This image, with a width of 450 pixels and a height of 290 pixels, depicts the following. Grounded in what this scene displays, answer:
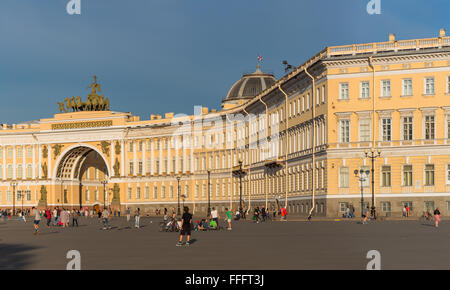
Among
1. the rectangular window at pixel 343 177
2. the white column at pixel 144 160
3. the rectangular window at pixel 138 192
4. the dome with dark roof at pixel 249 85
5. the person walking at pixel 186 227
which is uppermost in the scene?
the dome with dark roof at pixel 249 85

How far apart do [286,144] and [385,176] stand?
17702mm

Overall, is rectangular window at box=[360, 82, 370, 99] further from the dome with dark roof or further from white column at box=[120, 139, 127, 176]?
white column at box=[120, 139, 127, 176]

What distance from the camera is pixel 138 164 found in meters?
131

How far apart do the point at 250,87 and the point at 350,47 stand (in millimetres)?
55685

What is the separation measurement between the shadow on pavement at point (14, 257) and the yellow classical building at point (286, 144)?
34905mm

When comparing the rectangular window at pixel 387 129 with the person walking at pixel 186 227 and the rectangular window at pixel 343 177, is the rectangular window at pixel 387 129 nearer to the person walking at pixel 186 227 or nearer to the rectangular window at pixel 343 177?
the rectangular window at pixel 343 177

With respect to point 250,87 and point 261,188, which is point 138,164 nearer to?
point 250,87

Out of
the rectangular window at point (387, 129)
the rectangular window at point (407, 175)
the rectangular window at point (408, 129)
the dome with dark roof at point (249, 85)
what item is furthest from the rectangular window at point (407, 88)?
the dome with dark roof at point (249, 85)

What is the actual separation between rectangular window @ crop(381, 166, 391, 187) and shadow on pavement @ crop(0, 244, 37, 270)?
40674 millimetres

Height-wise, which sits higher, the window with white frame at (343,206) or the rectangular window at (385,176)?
the rectangular window at (385,176)

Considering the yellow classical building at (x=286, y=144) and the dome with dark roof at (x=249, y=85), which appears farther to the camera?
the dome with dark roof at (x=249, y=85)

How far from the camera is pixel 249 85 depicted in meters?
127

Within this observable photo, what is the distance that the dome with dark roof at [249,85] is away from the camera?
413 feet
